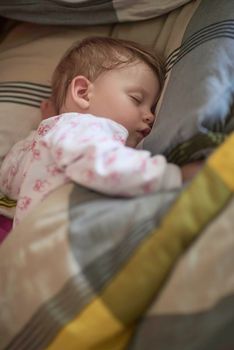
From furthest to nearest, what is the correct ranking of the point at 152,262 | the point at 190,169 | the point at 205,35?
1. the point at 205,35
2. the point at 190,169
3. the point at 152,262

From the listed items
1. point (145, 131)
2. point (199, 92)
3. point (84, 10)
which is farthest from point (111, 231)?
point (84, 10)

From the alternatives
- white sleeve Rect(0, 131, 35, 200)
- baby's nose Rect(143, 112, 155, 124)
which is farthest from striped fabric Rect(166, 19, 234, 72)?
white sleeve Rect(0, 131, 35, 200)

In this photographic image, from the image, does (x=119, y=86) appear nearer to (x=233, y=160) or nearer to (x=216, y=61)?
(x=216, y=61)

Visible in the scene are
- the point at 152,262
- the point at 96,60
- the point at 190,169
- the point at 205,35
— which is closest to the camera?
the point at 152,262

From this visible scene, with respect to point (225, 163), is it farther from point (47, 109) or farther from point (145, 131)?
point (47, 109)

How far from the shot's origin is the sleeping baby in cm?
75

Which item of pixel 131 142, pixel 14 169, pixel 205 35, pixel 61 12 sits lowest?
pixel 14 169

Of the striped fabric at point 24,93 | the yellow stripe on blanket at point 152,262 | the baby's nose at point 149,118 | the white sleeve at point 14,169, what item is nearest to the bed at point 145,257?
the yellow stripe on blanket at point 152,262

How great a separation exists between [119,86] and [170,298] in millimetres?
507

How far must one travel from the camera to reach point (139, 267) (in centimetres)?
67

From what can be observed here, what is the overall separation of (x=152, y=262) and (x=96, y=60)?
558 mm

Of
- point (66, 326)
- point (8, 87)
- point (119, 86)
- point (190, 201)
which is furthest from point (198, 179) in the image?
point (8, 87)

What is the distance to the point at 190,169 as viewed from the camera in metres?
0.78

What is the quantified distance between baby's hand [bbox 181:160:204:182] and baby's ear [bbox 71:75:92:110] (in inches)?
13.1
